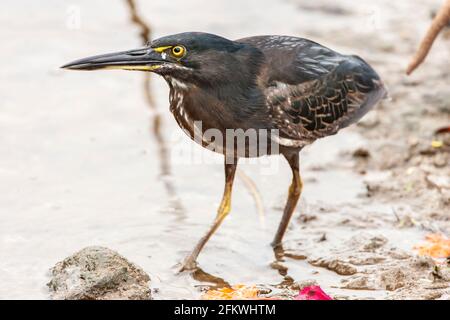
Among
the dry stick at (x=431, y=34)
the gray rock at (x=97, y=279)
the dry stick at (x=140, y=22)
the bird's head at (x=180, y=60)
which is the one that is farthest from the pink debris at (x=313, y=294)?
the dry stick at (x=140, y=22)

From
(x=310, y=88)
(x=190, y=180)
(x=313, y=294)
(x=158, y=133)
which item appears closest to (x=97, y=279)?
(x=313, y=294)

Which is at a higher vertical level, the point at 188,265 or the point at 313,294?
the point at 313,294

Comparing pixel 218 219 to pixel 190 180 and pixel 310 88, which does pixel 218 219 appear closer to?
pixel 310 88

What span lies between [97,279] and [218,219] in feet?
4.29

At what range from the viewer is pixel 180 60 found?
20.2 ft

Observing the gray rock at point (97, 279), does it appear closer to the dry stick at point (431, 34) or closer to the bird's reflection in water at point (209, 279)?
the bird's reflection in water at point (209, 279)

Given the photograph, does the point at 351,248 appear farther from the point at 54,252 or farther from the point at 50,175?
the point at 50,175

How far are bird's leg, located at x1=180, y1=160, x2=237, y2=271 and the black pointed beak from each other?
1.00m

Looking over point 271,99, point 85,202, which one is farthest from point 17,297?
point 271,99

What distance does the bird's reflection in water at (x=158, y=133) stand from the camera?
7633 millimetres

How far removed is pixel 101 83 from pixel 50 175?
6.31 feet

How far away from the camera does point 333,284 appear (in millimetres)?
6500

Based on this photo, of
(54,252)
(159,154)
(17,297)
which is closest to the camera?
(17,297)

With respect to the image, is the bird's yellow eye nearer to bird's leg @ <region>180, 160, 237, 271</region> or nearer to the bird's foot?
bird's leg @ <region>180, 160, 237, 271</region>
